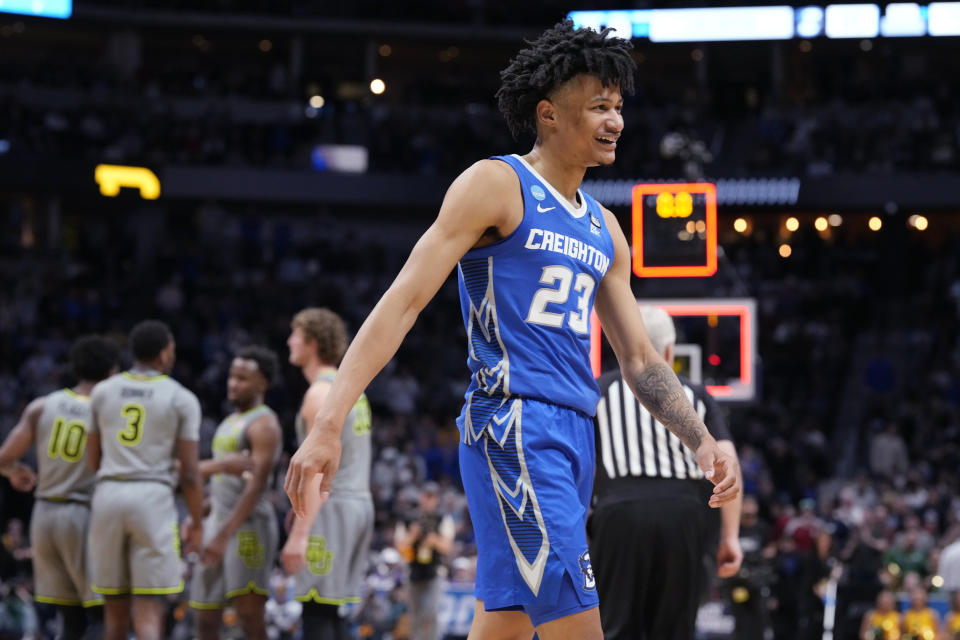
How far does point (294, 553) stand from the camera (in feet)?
21.2

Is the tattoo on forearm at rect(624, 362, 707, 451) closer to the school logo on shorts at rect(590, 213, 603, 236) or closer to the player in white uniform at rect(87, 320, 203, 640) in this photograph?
the school logo on shorts at rect(590, 213, 603, 236)

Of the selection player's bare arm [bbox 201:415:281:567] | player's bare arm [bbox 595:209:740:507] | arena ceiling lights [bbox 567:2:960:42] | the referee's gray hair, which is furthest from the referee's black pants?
arena ceiling lights [bbox 567:2:960:42]

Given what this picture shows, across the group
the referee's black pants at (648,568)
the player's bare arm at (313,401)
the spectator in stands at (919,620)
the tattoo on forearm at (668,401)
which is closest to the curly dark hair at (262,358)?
the player's bare arm at (313,401)

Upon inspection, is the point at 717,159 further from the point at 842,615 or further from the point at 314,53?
the point at 842,615

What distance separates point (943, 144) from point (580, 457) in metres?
25.1

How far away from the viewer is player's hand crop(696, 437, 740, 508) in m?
3.60

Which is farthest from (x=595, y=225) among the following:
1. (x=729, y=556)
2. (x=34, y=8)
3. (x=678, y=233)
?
(x=34, y=8)

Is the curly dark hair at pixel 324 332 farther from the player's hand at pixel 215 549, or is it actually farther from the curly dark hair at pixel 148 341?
the player's hand at pixel 215 549

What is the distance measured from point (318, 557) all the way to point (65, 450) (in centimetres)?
181

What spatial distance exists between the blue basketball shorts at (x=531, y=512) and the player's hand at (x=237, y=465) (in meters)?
3.73

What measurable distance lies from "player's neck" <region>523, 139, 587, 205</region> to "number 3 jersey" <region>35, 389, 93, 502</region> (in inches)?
177

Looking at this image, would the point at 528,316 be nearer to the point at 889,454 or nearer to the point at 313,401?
the point at 313,401

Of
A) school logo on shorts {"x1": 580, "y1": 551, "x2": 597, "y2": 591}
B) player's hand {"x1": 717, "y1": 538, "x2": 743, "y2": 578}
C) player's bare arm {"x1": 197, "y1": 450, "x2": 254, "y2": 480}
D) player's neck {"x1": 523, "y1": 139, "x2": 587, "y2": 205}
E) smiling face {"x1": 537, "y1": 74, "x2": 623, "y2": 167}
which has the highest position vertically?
smiling face {"x1": 537, "y1": 74, "x2": 623, "y2": 167}

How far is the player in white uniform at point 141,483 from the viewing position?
6.90 meters
